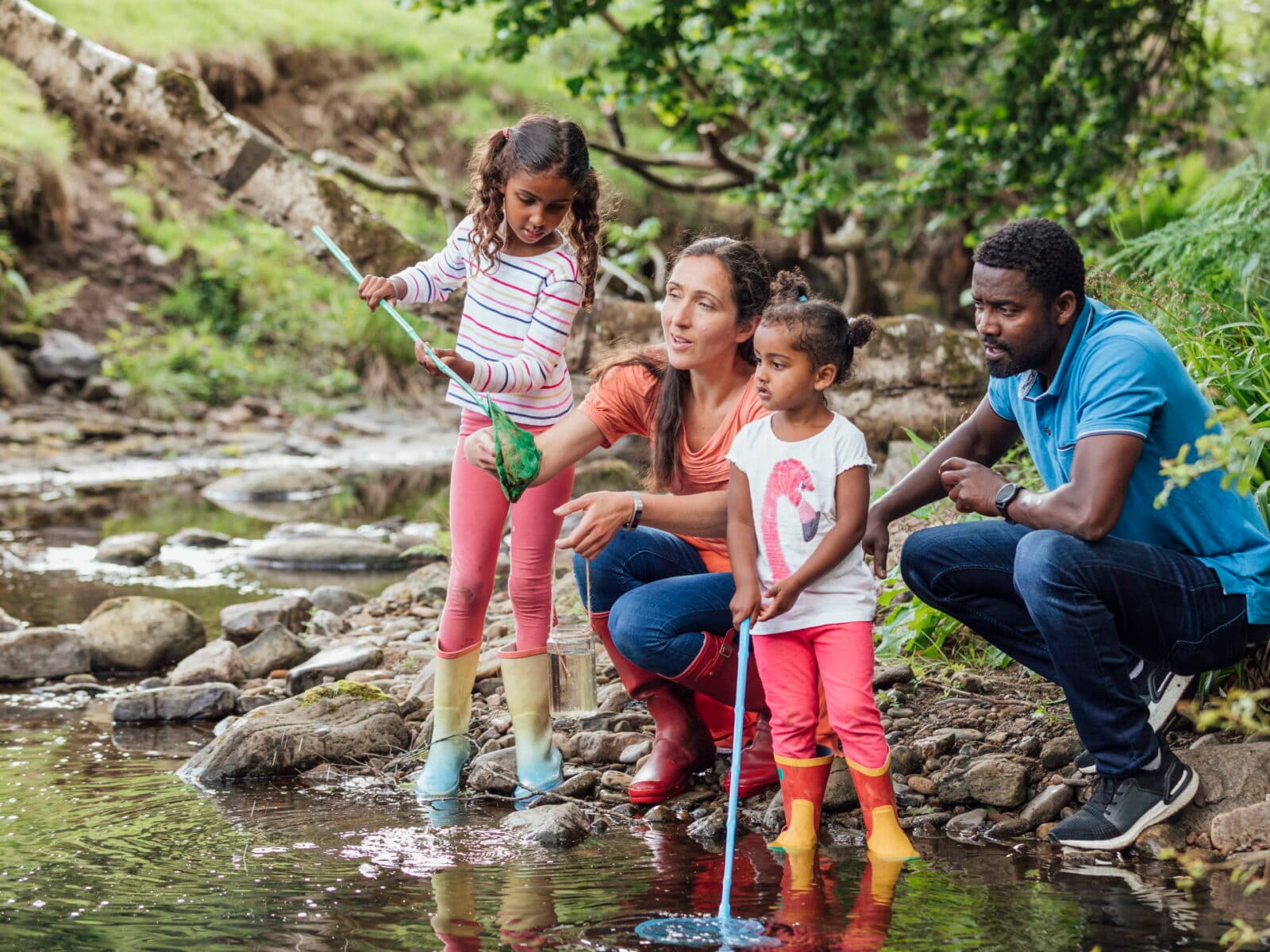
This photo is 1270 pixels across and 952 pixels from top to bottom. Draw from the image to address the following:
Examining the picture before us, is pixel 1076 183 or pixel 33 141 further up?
pixel 33 141

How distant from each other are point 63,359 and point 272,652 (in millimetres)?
8556

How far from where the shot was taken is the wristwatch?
2791 mm

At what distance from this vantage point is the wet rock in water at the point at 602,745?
3613 millimetres

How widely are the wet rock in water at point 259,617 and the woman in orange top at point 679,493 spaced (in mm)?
2353

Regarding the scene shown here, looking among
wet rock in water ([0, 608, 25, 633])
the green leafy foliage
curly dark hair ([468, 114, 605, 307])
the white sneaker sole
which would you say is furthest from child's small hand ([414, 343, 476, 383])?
the green leafy foliage

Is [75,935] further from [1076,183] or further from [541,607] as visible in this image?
[1076,183]

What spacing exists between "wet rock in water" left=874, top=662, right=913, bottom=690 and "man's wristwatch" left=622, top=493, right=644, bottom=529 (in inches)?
39.9

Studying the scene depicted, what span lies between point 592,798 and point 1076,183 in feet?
15.3

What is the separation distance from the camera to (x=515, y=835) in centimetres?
305

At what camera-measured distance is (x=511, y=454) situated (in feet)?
10.1

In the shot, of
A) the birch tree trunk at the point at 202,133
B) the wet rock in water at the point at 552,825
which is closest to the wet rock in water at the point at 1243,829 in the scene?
the wet rock in water at the point at 552,825

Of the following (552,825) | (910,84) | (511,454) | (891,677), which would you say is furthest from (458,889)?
(910,84)

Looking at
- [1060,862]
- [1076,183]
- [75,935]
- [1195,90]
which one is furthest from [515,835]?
[1195,90]

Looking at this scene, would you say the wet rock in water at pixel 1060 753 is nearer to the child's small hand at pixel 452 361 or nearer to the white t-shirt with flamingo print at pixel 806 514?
the white t-shirt with flamingo print at pixel 806 514
